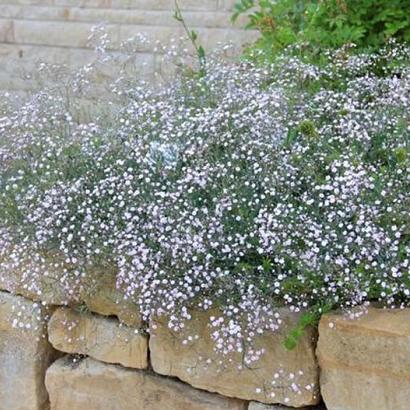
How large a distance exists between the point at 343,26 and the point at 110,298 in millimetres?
1826

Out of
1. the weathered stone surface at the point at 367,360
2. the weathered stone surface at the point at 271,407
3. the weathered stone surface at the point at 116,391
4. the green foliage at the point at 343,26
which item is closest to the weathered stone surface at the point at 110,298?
the weathered stone surface at the point at 116,391

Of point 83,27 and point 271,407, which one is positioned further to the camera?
point 83,27

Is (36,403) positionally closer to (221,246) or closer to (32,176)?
(32,176)

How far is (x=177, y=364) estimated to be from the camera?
296 centimetres

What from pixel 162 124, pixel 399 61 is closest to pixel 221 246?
pixel 162 124

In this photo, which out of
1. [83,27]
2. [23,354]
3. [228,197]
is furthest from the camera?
[83,27]

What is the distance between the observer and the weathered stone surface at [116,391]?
2988 mm

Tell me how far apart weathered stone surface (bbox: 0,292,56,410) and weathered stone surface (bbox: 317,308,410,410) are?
110cm

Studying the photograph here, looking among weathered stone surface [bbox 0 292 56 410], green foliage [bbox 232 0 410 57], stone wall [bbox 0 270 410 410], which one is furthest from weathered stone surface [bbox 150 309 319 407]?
green foliage [bbox 232 0 410 57]

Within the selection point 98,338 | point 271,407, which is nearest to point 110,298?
point 98,338

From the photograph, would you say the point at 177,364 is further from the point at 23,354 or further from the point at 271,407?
the point at 23,354

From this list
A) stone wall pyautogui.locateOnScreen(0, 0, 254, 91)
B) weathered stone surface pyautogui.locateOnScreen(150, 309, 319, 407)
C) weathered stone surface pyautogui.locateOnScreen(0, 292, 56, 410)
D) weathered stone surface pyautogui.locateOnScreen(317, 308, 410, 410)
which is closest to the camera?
weathered stone surface pyautogui.locateOnScreen(317, 308, 410, 410)

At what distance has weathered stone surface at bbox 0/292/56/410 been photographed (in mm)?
3285

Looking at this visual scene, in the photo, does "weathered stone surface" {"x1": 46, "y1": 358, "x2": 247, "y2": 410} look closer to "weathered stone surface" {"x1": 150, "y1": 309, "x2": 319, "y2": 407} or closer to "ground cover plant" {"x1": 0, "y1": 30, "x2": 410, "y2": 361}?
"weathered stone surface" {"x1": 150, "y1": 309, "x2": 319, "y2": 407}
